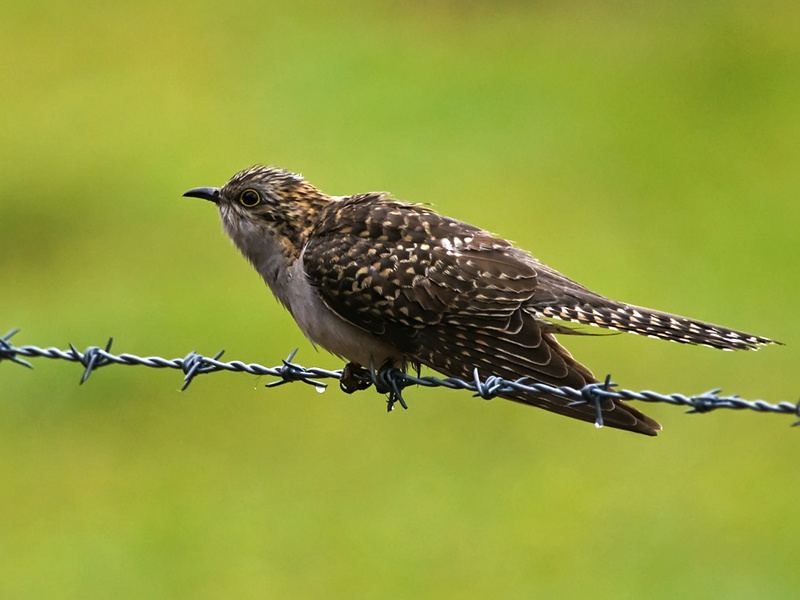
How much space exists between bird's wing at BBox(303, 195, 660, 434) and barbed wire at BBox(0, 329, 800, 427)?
18cm

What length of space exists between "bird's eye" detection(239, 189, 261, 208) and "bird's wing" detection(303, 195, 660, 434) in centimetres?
55

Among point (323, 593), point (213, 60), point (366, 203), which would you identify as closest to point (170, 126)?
point (213, 60)

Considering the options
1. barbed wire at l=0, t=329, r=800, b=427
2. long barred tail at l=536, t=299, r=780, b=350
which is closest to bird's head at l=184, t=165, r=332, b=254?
barbed wire at l=0, t=329, r=800, b=427

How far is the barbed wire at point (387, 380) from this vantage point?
463 centimetres

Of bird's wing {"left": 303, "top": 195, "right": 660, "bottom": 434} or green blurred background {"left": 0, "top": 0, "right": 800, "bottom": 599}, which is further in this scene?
green blurred background {"left": 0, "top": 0, "right": 800, "bottom": 599}

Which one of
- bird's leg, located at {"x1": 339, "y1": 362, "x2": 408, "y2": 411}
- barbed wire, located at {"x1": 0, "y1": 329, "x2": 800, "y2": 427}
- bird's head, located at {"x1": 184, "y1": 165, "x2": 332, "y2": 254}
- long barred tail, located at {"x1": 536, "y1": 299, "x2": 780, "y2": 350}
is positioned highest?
bird's head, located at {"x1": 184, "y1": 165, "x2": 332, "y2": 254}

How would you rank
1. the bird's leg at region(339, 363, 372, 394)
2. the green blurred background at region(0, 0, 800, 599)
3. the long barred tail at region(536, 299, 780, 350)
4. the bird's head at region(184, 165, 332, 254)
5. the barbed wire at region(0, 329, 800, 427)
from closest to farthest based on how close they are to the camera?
the barbed wire at region(0, 329, 800, 427) → the long barred tail at region(536, 299, 780, 350) → the bird's leg at region(339, 363, 372, 394) → the bird's head at region(184, 165, 332, 254) → the green blurred background at region(0, 0, 800, 599)

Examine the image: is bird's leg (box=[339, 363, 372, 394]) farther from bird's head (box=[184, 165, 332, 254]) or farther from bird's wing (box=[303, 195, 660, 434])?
bird's head (box=[184, 165, 332, 254])

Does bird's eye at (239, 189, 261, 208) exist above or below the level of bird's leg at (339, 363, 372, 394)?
above

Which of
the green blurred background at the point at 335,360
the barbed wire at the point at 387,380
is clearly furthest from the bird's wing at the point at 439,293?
the green blurred background at the point at 335,360

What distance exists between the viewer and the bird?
6.27 metres

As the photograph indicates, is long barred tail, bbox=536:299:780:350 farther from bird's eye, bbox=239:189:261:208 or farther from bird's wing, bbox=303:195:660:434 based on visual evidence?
bird's eye, bbox=239:189:261:208

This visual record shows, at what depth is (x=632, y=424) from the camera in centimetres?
561

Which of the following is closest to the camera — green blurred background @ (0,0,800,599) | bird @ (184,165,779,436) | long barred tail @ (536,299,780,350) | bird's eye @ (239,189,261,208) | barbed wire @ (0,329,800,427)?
barbed wire @ (0,329,800,427)
